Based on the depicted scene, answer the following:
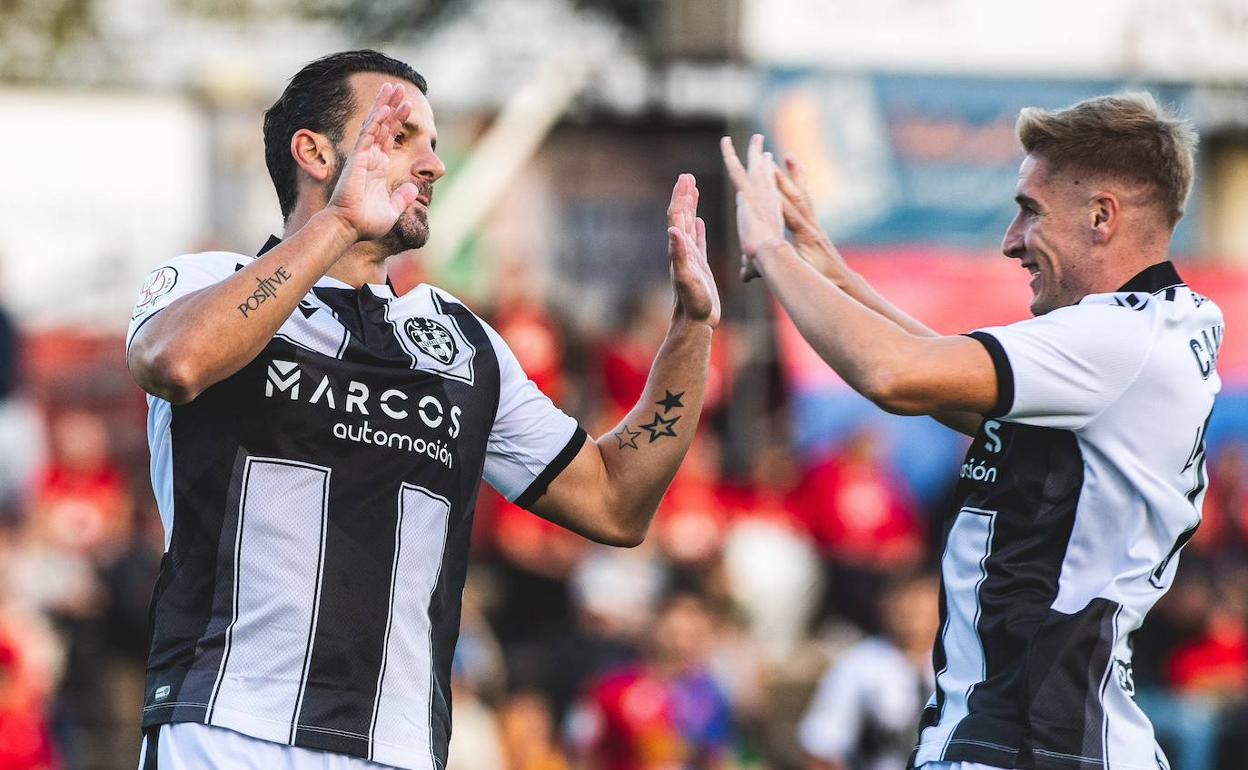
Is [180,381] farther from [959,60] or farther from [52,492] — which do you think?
[959,60]

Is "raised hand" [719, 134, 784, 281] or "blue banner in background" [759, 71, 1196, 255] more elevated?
"blue banner in background" [759, 71, 1196, 255]

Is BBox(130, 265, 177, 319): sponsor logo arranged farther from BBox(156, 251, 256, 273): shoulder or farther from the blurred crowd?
the blurred crowd

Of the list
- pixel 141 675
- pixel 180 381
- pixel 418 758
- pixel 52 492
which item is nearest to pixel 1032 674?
pixel 418 758

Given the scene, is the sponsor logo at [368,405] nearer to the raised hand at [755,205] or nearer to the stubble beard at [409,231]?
the stubble beard at [409,231]

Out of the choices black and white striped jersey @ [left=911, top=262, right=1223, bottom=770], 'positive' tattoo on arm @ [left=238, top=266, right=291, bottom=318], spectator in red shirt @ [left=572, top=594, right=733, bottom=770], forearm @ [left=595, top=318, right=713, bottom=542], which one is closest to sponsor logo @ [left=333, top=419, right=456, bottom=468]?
'positive' tattoo on arm @ [left=238, top=266, right=291, bottom=318]

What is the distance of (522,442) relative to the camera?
4.79 m

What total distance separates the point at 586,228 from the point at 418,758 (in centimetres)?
1293

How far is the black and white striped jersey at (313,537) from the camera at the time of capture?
4.10 m

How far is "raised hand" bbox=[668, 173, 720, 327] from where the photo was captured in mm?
4730

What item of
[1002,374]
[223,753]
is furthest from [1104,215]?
[223,753]

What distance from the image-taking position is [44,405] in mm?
14930

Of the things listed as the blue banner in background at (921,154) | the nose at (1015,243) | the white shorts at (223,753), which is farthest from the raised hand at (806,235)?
the blue banner in background at (921,154)

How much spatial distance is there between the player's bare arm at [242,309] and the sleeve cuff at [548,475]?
94 cm

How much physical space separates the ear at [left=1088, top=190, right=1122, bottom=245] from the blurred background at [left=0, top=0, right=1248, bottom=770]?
19.8ft
